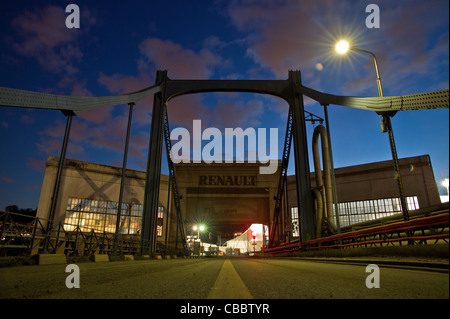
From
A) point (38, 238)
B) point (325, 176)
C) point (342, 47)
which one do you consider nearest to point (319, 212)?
point (325, 176)

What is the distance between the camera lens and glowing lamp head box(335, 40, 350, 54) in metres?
9.83

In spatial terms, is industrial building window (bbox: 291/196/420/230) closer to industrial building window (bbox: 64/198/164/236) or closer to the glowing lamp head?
the glowing lamp head

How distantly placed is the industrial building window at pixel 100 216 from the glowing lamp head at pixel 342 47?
77.4 feet

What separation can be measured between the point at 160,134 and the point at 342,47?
1196 centimetres

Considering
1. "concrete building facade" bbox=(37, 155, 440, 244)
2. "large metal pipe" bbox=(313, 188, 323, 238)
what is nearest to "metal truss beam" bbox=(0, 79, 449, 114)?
"large metal pipe" bbox=(313, 188, 323, 238)

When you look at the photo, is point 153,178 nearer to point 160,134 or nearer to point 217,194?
point 160,134

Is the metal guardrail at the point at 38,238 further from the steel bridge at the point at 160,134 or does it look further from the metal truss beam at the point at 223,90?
the metal truss beam at the point at 223,90

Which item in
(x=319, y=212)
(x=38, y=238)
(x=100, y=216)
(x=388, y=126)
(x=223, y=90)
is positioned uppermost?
(x=223, y=90)

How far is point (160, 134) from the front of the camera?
1741cm

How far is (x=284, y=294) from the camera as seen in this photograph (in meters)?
1.34

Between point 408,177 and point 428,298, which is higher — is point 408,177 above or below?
above
